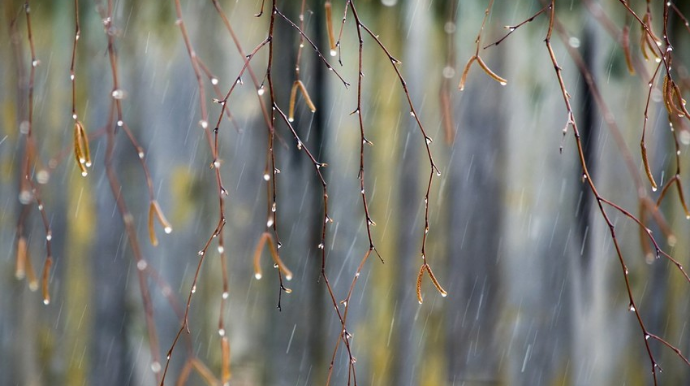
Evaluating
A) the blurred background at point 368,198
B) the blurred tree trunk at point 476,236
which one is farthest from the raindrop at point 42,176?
the blurred tree trunk at point 476,236

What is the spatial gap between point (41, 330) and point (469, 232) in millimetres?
1152

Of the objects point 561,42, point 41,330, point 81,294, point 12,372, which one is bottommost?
point 12,372

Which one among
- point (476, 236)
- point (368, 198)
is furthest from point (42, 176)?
point (476, 236)

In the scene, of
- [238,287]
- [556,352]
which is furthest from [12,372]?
[556,352]

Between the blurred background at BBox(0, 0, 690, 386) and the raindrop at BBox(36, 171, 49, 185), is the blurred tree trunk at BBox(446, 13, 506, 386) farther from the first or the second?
the raindrop at BBox(36, 171, 49, 185)

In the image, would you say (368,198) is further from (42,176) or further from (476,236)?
(42,176)

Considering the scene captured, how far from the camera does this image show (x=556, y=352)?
1605 millimetres

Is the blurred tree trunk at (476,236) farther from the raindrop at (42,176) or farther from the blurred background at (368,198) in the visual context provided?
the raindrop at (42,176)

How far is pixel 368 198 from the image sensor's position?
160 cm

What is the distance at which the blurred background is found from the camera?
1.58 metres

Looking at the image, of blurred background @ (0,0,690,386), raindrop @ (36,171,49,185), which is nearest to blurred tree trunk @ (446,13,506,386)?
blurred background @ (0,0,690,386)

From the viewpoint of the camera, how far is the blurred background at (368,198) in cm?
158

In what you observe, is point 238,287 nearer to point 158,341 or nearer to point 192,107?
point 158,341

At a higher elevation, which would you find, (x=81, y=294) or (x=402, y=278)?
(x=402, y=278)
